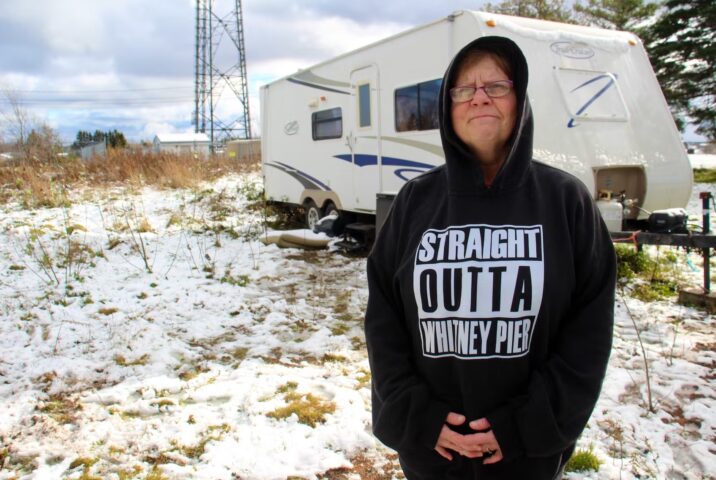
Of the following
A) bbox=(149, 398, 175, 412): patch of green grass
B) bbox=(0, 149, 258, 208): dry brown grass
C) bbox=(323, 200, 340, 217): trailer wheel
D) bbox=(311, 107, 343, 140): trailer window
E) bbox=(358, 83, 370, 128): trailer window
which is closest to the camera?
bbox=(149, 398, 175, 412): patch of green grass

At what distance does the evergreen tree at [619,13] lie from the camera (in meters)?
15.3

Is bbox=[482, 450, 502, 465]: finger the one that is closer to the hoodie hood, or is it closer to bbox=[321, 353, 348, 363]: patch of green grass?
the hoodie hood

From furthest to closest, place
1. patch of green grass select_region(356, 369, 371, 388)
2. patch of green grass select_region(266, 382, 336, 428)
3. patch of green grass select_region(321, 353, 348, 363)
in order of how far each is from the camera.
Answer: patch of green grass select_region(321, 353, 348, 363)
patch of green grass select_region(356, 369, 371, 388)
patch of green grass select_region(266, 382, 336, 428)

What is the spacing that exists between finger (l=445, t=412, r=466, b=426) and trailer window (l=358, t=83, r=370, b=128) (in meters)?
6.00

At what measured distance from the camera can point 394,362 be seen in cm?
158

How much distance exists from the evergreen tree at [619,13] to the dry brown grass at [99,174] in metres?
11.4

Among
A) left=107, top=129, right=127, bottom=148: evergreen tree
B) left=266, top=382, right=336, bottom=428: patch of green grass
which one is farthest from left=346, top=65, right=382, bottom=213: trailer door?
left=107, top=129, right=127, bottom=148: evergreen tree

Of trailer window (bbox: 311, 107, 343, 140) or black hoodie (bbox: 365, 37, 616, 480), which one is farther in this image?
trailer window (bbox: 311, 107, 343, 140)

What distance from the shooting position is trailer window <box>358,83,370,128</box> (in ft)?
23.4

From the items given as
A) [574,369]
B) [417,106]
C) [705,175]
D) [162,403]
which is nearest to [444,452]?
[574,369]

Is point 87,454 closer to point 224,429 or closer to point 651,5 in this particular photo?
point 224,429

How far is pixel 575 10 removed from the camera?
663 inches

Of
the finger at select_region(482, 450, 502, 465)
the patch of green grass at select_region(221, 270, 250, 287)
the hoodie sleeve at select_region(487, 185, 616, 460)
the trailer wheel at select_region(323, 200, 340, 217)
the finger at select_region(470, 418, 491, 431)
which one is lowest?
the patch of green grass at select_region(221, 270, 250, 287)

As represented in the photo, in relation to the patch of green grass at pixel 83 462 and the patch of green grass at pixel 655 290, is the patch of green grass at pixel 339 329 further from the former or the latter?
the patch of green grass at pixel 655 290
